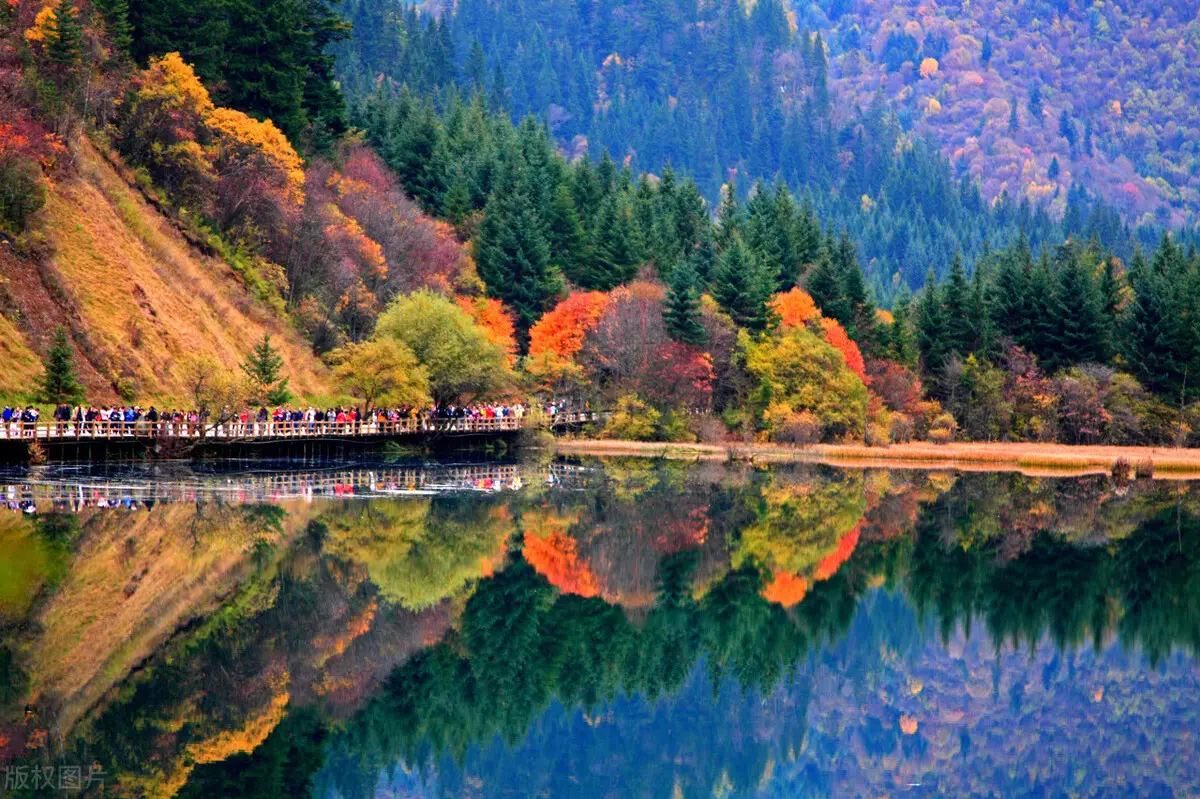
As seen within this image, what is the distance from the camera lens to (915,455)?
85562mm

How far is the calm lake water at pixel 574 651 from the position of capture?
24.1m

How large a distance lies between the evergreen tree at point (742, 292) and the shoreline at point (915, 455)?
1016cm

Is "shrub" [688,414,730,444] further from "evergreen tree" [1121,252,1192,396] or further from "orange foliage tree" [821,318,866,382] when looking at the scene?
"evergreen tree" [1121,252,1192,396]

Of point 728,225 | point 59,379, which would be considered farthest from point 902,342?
point 59,379

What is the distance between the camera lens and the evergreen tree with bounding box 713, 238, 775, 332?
9350 centimetres

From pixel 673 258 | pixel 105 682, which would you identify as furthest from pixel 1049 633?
pixel 673 258

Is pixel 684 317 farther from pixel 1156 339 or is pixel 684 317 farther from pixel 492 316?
pixel 1156 339

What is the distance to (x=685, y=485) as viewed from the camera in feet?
209

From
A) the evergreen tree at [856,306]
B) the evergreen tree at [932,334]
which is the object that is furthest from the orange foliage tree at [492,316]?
the evergreen tree at [932,334]

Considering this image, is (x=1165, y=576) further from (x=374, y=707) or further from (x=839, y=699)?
(x=374, y=707)

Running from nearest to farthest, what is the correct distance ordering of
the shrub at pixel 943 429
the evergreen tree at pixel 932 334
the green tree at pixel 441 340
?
the green tree at pixel 441 340, the shrub at pixel 943 429, the evergreen tree at pixel 932 334

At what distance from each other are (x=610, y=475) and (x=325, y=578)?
110 ft

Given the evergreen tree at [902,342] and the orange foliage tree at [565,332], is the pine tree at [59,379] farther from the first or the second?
the evergreen tree at [902,342]

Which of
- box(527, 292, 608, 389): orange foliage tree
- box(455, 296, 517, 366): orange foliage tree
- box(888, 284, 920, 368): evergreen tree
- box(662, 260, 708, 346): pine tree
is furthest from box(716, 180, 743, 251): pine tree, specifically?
box(455, 296, 517, 366): orange foliage tree
